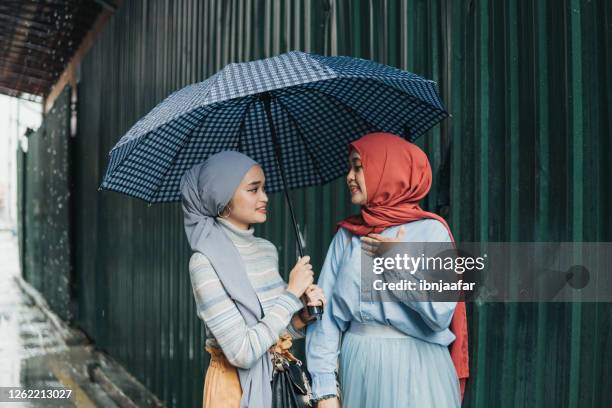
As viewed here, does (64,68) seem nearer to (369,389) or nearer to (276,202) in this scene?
(276,202)

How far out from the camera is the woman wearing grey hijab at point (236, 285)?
2.42 meters

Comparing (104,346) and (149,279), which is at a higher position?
(149,279)

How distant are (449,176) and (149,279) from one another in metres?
4.41

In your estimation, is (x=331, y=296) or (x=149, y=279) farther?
(x=149, y=279)

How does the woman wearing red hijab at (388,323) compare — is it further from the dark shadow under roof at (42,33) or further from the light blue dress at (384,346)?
the dark shadow under roof at (42,33)

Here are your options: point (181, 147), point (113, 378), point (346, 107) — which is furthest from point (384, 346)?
point (113, 378)

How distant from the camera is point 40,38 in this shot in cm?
1347

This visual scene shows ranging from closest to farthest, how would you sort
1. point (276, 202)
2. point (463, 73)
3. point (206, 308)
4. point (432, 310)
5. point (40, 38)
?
1. point (432, 310)
2. point (206, 308)
3. point (463, 73)
4. point (276, 202)
5. point (40, 38)

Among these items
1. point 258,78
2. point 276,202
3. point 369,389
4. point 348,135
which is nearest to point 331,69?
point 258,78

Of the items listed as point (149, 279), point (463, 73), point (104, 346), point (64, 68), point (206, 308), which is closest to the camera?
point (206, 308)

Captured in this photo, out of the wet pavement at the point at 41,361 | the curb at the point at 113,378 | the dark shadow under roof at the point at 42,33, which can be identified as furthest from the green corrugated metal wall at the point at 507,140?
the dark shadow under roof at the point at 42,33

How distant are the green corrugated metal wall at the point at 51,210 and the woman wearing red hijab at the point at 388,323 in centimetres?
930

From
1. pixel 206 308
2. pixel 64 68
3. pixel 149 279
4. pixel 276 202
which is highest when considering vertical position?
pixel 64 68

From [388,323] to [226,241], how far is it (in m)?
0.64
